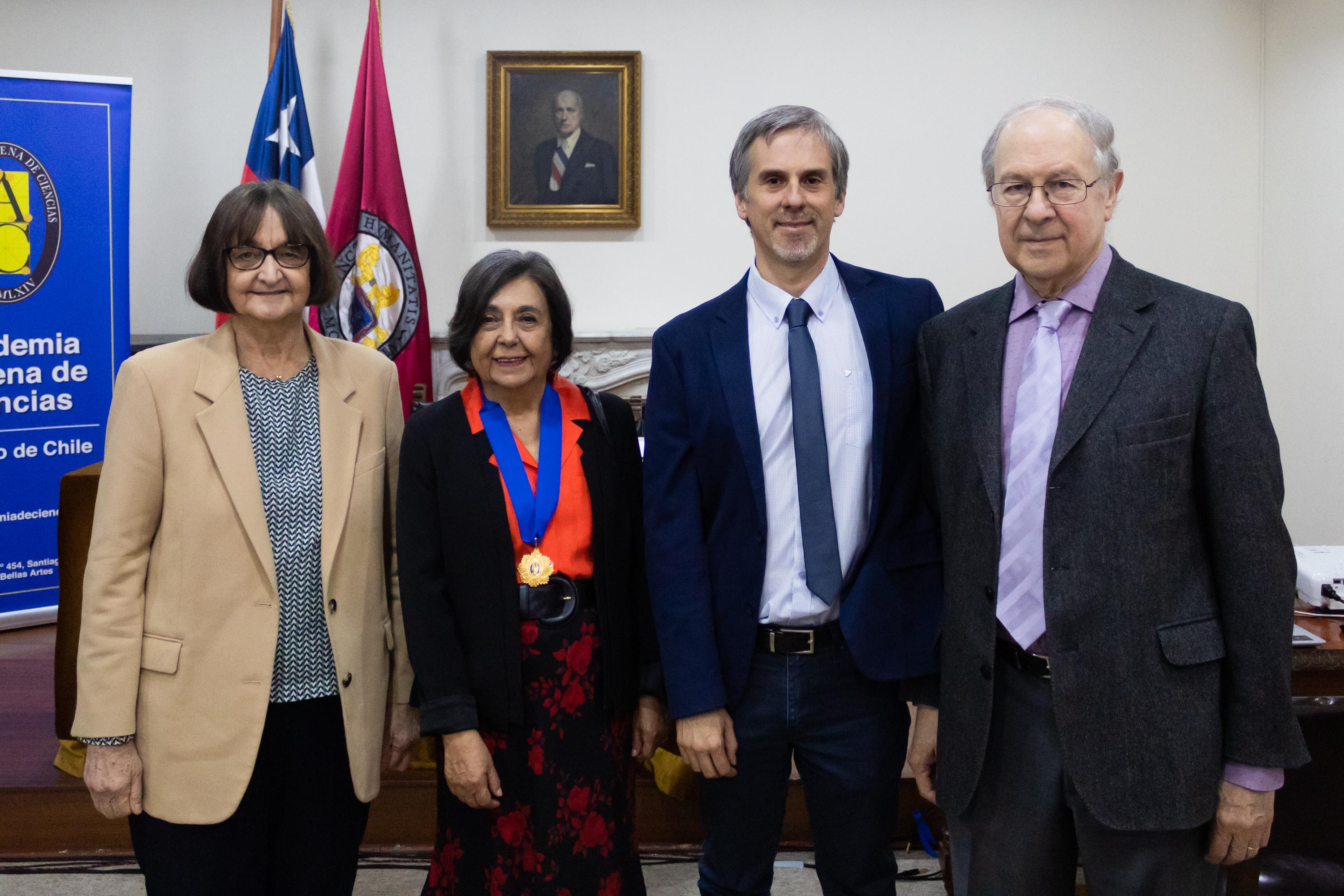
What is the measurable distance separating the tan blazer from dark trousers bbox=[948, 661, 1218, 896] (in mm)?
976

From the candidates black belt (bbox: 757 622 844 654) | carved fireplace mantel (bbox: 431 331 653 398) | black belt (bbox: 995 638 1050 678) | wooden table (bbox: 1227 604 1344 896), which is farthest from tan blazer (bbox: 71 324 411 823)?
carved fireplace mantel (bbox: 431 331 653 398)

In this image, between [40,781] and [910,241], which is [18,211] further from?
[910,241]

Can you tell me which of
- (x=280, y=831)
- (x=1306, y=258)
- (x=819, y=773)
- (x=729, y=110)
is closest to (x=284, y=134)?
(x=729, y=110)

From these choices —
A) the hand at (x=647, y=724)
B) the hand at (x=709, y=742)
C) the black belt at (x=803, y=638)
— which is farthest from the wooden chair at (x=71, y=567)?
the black belt at (x=803, y=638)

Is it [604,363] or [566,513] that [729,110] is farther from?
[566,513]

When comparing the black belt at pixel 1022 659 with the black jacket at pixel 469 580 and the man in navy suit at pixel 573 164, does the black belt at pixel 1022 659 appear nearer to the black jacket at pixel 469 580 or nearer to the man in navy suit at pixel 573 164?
the black jacket at pixel 469 580

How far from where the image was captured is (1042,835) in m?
1.39

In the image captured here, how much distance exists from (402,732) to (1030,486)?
108 centimetres

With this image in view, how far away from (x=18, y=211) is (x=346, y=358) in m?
2.72

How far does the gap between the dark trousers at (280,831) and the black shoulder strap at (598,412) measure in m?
0.60

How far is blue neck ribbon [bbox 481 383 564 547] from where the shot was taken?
1609 mm

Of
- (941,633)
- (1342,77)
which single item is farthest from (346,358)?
(1342,77)

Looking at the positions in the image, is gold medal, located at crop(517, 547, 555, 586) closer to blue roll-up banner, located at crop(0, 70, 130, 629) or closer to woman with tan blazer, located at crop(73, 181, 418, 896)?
woman with tan blazer, located at crop(73, 181, 418, 896)

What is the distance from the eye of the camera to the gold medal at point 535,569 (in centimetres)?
159
